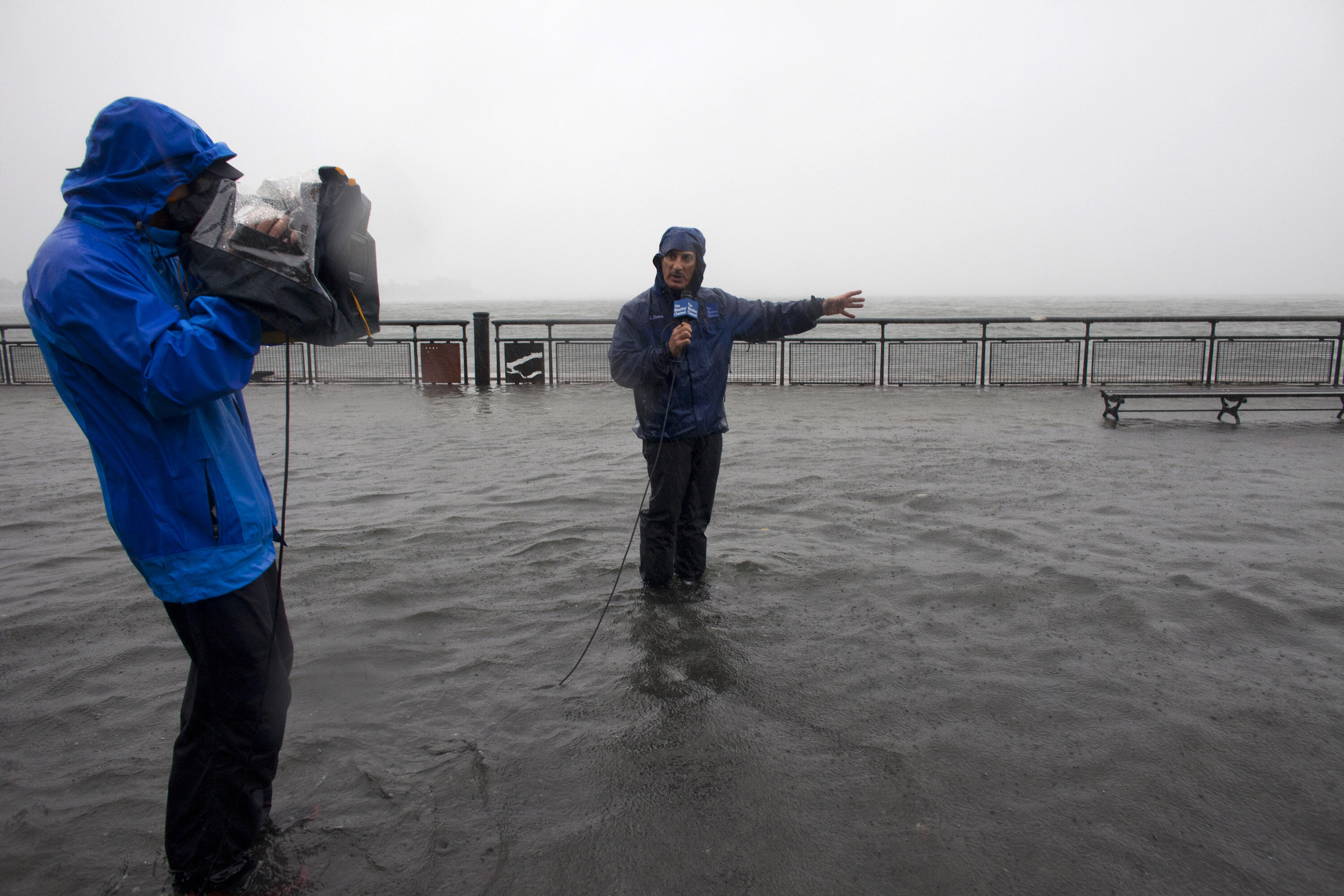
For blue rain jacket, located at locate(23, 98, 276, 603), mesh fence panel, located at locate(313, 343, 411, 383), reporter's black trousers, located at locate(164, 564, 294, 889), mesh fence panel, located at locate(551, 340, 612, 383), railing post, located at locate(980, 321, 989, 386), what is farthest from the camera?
mesh fence panel, located at locate(313, 343, 411, 383)

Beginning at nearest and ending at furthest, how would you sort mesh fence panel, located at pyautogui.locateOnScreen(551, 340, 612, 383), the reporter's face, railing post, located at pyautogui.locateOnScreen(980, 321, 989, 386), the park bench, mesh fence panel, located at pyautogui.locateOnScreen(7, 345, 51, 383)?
the reporter's face → the park bench → railing post, located at pyautogui.locateOnScreen(980, 321, 989, 386) → mesh fence panel, located at pyautogui.locateOnScreen(551, 340, 612, 383) → mesh fence panel, located at pyautogui.locateOnScreen(7, 345, 51, 383)

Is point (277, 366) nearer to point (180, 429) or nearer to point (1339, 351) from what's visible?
point (180, 429)

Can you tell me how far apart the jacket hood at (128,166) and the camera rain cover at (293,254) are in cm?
11

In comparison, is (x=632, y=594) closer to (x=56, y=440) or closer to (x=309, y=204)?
(x=309, y=204)

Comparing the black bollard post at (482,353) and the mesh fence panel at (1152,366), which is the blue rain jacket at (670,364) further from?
the mesh fence panel at (1152,366)

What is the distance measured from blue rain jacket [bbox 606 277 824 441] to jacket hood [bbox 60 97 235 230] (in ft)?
7.66

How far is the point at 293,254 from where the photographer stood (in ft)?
6.67

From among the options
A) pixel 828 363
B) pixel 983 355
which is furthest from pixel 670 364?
pixel 828 363

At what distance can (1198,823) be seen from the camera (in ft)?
8.09

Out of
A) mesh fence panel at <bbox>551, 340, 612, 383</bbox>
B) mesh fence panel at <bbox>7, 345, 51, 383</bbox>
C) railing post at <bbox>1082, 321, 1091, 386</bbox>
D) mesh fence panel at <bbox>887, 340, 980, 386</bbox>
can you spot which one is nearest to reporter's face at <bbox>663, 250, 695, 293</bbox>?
mesh fence panel at <bbox>551, 340, 612, 383</bbox>

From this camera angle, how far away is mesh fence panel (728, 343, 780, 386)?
14.9m

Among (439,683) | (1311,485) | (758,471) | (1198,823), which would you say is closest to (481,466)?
(758,471)

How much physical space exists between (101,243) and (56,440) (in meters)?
8.84

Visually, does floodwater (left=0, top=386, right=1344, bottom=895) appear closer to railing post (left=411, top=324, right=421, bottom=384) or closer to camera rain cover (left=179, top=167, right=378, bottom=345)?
camera rain cover (left=179, top=167, right=378, bottom=345)
